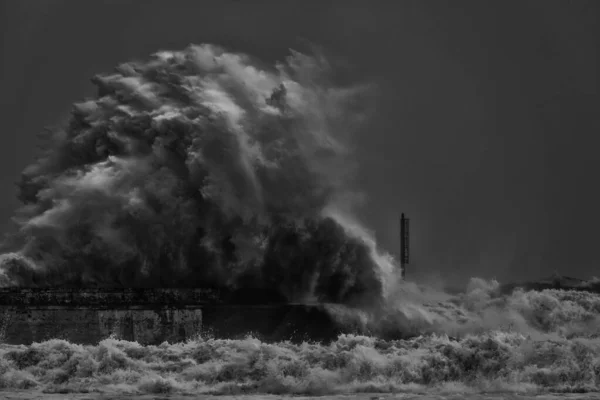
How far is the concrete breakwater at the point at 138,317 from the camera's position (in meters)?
29.2

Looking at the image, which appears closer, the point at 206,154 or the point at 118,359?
the point at 118,359

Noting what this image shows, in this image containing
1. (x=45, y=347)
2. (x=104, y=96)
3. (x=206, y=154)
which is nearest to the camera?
(x=45, y=347)

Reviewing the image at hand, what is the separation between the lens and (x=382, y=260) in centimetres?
3509

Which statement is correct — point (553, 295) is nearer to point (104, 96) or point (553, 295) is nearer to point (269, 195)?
point (269, 195)

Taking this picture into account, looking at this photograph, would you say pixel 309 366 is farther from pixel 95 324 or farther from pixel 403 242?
pixel 403 242

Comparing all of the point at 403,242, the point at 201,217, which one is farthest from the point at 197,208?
the point at 403,242

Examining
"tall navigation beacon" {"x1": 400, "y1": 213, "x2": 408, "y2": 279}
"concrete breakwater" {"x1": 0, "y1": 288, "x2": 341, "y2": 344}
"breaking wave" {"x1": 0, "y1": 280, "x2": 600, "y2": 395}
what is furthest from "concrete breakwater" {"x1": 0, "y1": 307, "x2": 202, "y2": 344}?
"tall navigation beacon" {"x1": 400, "y1": 213, "x2": 408, "y2": 279}

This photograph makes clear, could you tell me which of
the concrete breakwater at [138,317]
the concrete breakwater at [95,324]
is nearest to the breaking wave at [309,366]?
the concrete breakwater at [95,324]

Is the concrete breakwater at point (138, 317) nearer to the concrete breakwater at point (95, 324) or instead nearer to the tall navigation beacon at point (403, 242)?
the concrete breakwater at point (95, 324)

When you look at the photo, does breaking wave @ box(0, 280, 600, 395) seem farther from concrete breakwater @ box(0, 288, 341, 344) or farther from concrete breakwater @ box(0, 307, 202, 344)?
concrete breakwater @ box(0, 288, 341, 344)

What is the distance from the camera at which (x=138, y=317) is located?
29.9 meters

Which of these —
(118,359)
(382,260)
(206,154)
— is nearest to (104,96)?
(206,154)

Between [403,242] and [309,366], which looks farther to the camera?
[403,242]

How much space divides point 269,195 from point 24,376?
465 inches
